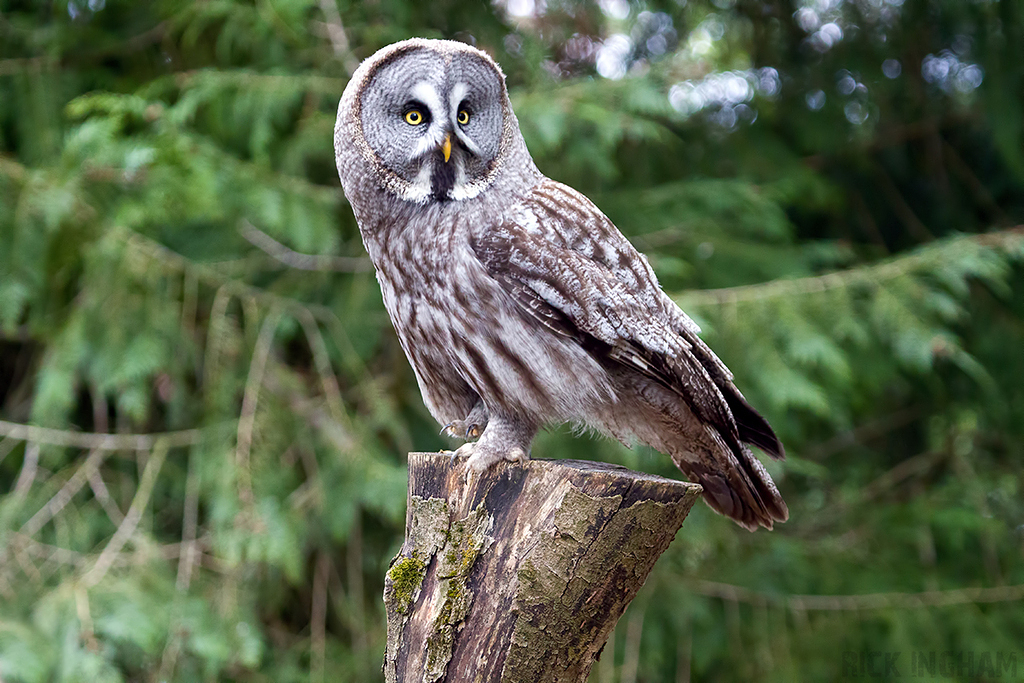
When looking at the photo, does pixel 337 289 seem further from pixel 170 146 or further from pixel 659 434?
pixel 659 434

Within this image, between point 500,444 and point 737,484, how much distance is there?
582mm

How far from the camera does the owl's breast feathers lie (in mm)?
1718

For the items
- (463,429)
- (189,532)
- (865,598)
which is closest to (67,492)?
(189,532)

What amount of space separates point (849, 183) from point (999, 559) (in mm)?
2069

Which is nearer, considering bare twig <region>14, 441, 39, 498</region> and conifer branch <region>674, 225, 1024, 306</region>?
conifer branch <region>674, 225, 1024, 306</region>

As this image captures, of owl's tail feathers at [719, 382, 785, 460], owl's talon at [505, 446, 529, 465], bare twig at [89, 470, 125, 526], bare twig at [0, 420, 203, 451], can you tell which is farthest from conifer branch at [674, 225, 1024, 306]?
bare twig at [89, 470, 125, 526]

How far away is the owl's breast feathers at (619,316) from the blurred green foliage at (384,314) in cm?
118

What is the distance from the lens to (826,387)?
366 cm

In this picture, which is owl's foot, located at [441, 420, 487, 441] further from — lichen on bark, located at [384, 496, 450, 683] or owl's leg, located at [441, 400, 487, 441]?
lichen on bark, located at [384, 496, 450, 683]

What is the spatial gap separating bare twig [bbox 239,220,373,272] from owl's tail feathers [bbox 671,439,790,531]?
181 centimetres

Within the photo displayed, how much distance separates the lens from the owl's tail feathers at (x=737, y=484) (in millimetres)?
1873

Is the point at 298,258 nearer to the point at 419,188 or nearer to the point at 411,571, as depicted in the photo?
the point at 419,188

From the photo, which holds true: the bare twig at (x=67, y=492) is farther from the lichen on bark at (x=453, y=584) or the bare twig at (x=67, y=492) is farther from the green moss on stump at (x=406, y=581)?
the lichen on bark at (x=453, y=584)

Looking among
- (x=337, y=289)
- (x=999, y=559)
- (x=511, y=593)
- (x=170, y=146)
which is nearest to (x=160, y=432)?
(x=337, y=289)
